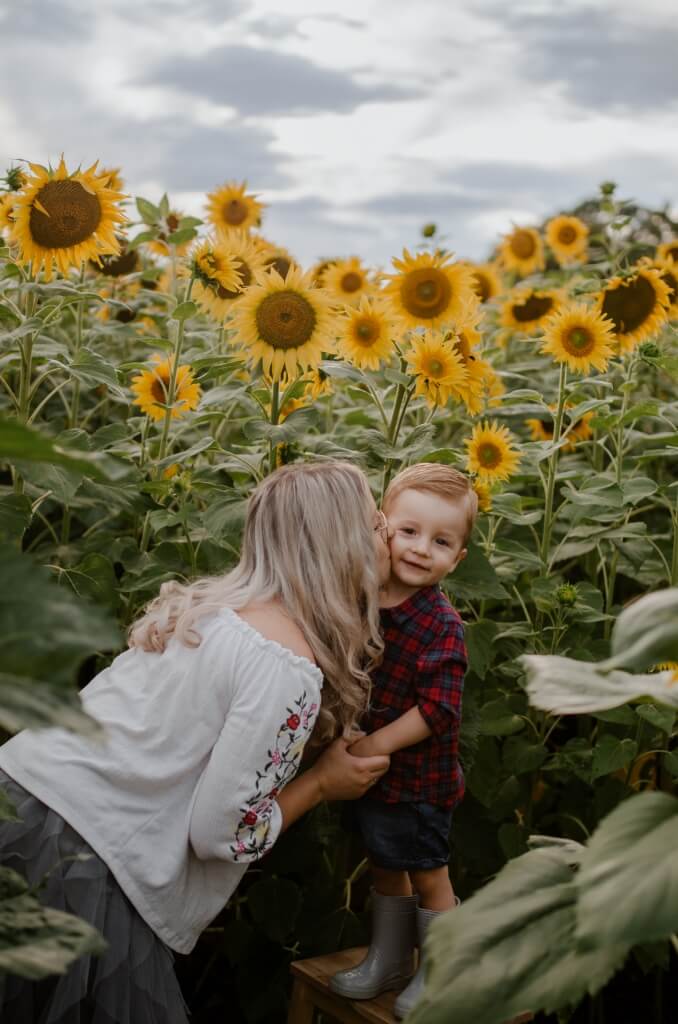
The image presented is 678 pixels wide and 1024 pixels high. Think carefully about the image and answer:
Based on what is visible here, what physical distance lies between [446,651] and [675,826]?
1123 millimetres

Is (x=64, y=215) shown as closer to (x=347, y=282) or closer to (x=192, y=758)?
(x=347, y=282)

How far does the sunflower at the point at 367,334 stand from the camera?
2.61 metres

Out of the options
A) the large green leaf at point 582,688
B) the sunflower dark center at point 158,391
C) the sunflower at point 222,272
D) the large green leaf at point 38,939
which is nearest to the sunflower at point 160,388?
the sunflower dark center at point 158,391

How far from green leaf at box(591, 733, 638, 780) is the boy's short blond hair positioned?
62 cm

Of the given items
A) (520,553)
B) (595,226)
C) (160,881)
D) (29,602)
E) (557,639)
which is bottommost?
(160,881)

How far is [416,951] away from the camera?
2.17m

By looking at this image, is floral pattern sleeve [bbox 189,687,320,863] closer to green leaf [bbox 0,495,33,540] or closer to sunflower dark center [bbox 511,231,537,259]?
green leaf [bbox 0,495,33,540]

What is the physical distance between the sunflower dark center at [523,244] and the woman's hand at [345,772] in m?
3.32

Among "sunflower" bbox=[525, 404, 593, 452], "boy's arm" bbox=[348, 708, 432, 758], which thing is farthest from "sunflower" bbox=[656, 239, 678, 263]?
"boy's arm" bbox=[348, 708, 432, 758]

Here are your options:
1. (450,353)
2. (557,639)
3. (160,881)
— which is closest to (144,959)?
(160,881)

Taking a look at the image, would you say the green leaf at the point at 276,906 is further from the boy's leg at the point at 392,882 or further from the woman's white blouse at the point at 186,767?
the woman's white blouse at the point at 186,767

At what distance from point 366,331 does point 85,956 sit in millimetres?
1451

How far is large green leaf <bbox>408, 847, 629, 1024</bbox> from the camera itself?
3.08 ft

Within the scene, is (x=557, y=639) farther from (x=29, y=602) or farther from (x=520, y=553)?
(x=29, y=602)
